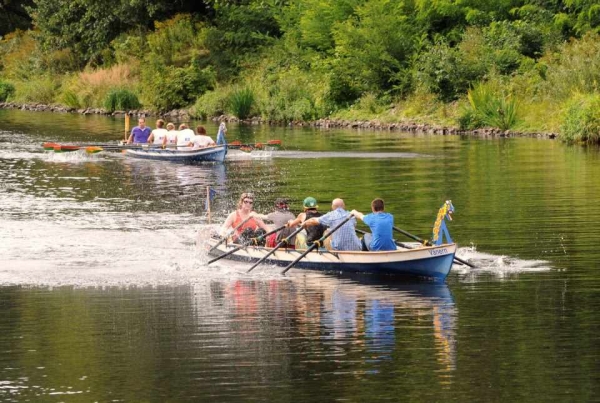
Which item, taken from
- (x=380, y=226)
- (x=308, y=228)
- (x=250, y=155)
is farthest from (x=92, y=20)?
(x=380, y=226)

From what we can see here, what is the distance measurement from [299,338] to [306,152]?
29820mm

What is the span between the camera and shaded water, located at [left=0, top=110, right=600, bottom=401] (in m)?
15.1

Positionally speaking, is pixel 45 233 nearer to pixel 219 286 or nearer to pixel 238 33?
pixel 219 286

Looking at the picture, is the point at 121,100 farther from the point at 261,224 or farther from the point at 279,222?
the point at 279,222

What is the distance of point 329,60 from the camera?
6519 cm

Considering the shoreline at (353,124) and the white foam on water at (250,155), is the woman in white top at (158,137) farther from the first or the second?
the shoreline at (353,124)

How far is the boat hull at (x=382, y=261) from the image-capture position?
21.2 m

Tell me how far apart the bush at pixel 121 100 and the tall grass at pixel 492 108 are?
27.9m

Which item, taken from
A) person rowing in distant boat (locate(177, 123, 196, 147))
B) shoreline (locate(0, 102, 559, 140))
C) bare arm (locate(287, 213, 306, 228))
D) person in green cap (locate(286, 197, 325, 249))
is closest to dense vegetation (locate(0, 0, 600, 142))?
shoreline (locate(0, 102, 559, 140))

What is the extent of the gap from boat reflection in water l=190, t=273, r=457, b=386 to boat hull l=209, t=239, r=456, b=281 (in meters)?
0.25

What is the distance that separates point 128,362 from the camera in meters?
16.2

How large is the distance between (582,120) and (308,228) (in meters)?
26.3

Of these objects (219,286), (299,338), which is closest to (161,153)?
(219,286)

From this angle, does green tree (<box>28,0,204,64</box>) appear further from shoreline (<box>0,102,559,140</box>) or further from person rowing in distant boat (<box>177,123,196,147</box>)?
person rowing in distant boat (<box>177,123,196,147</box>)
